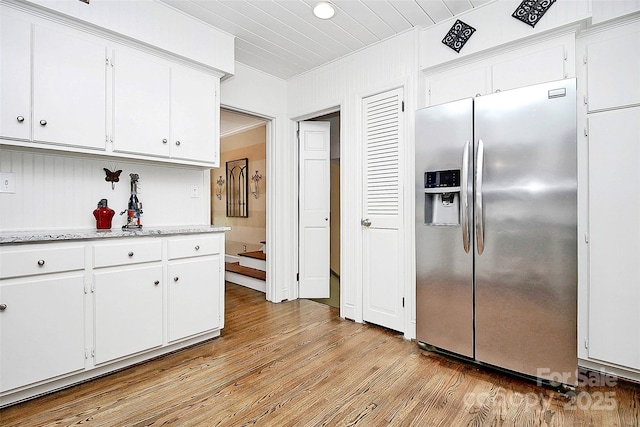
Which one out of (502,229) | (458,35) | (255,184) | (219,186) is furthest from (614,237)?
(219,186)

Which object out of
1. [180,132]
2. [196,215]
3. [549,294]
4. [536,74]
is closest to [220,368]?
[196,215]

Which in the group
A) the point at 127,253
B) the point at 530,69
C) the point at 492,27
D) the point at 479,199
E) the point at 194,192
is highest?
the point at 492,27

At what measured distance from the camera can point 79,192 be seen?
95.3 inches

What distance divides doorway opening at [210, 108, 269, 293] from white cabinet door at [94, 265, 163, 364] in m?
2.41

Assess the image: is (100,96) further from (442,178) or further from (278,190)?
(442,178)

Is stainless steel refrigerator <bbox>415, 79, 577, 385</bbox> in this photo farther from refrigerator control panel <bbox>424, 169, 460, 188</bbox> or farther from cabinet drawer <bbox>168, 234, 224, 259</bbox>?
cabinet drawer <bbox>168, 234, 224, 259</bbox>

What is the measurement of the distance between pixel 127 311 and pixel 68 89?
1477 millimetres

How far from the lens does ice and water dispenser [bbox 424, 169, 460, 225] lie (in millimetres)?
2355

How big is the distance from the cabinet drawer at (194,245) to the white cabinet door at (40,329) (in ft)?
1.98

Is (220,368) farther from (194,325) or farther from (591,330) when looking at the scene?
(591,330)

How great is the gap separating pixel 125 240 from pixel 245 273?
2.56m

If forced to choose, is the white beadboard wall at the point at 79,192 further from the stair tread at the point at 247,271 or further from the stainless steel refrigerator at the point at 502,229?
the stainless steel refrigerator at the point at 502,229

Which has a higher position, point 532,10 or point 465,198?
point 532,10

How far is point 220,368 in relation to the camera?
229 centimetres
